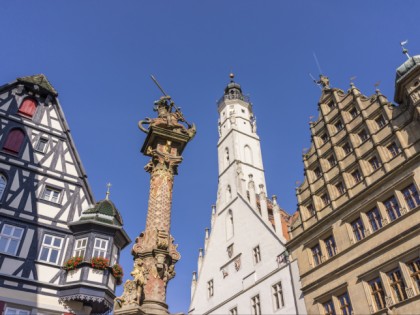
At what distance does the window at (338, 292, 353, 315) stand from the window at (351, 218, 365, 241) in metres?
2.52

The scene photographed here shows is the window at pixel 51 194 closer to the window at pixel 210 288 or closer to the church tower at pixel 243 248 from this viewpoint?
the church tower at pixel 243 248

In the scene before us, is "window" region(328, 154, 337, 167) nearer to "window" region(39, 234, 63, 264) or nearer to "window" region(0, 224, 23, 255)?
"window" region(39, 234, 63, 264)

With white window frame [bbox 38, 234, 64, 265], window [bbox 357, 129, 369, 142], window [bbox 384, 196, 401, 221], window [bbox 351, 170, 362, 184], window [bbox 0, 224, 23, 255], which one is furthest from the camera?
window [bbox 357, 129, 369, 142]

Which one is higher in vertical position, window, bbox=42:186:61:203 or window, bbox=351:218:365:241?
window, bbox=42:186:61:203

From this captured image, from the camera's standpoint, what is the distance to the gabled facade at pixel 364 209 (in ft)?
48.7

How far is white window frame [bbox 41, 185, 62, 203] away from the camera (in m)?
19.1

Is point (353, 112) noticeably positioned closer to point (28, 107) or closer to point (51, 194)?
Answer: point (51, 194)

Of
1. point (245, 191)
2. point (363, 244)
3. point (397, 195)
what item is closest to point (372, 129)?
point (397, 195)

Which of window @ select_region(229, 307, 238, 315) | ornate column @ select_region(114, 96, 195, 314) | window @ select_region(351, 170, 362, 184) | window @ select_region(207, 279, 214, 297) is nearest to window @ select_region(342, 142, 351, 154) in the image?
window @ select_region(351, 170, 362, 184)

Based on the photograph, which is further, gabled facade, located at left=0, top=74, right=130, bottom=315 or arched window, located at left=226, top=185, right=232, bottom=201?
arched window, located at left=226, top=185, right=232, bottom=201

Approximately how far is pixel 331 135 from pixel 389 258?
8.69 meters

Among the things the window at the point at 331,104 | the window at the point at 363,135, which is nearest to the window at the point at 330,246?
the window at the point at 363,135

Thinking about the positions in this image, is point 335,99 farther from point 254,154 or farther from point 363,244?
point 254,154

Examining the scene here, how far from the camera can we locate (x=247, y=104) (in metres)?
41.4
